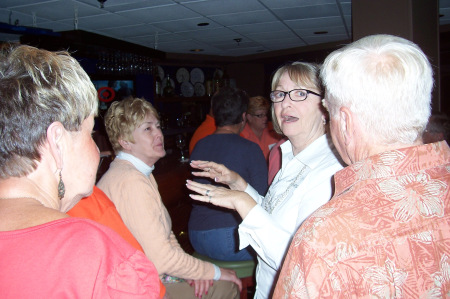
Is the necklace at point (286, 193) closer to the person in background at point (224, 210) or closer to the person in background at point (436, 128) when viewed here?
the person in background at point (224, 210)

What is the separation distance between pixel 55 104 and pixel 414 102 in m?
0.84

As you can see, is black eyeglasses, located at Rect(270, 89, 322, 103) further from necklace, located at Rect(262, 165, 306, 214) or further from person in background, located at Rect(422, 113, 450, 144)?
person in background, located at Rect(422, 113, 450, 144)

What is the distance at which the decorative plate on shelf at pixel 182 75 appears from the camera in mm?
7340

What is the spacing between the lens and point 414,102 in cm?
74

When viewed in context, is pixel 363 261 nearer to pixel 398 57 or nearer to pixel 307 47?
pixel 398 57

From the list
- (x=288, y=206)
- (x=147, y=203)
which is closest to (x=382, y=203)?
(x=288, y=206)

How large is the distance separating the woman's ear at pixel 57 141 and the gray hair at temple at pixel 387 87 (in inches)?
27.7

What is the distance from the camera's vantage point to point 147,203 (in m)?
1.66

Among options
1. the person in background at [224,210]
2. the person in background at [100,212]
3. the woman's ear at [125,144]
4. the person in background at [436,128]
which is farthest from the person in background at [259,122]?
the person in background at [100,212]

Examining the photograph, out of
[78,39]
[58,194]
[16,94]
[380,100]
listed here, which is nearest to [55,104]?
[16,94]

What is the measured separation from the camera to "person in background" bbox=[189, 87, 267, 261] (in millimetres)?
2074

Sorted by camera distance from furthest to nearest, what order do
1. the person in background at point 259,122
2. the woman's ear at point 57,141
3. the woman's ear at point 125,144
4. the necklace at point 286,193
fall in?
the person in background at point 259,122 < the woman's ear at point 125,144 < the necklace at point 286,193 < the woman's ear at point 57,141

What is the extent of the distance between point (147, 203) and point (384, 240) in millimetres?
1247

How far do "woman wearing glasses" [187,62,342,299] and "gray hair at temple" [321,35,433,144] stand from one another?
47 centimetres
